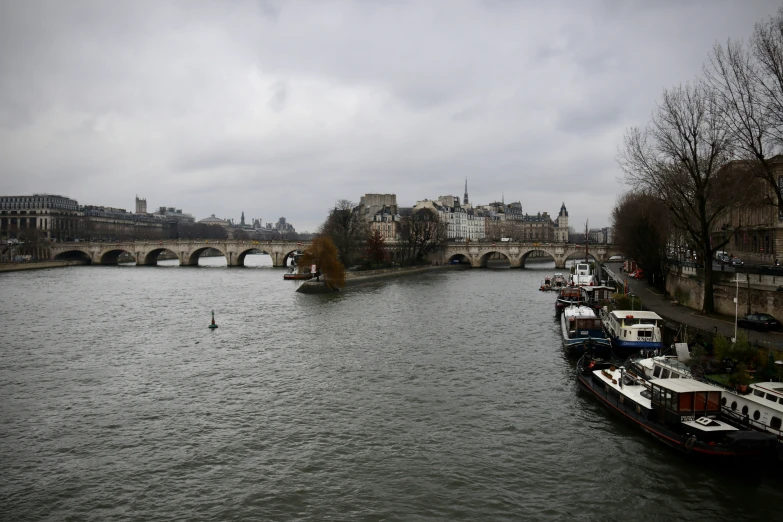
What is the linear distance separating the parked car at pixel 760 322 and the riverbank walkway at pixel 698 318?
1.25ft

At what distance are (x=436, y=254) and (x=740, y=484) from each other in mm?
96820

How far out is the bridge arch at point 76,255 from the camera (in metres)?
118

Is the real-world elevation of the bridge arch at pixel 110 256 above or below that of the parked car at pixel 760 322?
above

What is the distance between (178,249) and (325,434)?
10055 cm

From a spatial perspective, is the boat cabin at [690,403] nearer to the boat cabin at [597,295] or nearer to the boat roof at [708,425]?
the boat roof at [708,425]

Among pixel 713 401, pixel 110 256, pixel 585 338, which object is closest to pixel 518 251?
pixel 585 338

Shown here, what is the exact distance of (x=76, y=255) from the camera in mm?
122000

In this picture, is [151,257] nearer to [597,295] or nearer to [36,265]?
[36,265]

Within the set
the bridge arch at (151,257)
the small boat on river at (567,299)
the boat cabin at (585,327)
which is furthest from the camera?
the bridge arch at (151,257)

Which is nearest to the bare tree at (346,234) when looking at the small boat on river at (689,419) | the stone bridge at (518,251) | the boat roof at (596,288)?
the stone bridge at (518,251)

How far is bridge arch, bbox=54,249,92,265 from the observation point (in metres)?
118

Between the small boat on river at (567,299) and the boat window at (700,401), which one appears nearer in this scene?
the boat window at (700,401)

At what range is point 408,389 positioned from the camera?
936 inches

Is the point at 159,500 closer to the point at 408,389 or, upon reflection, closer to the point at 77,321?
the point at 408,389
